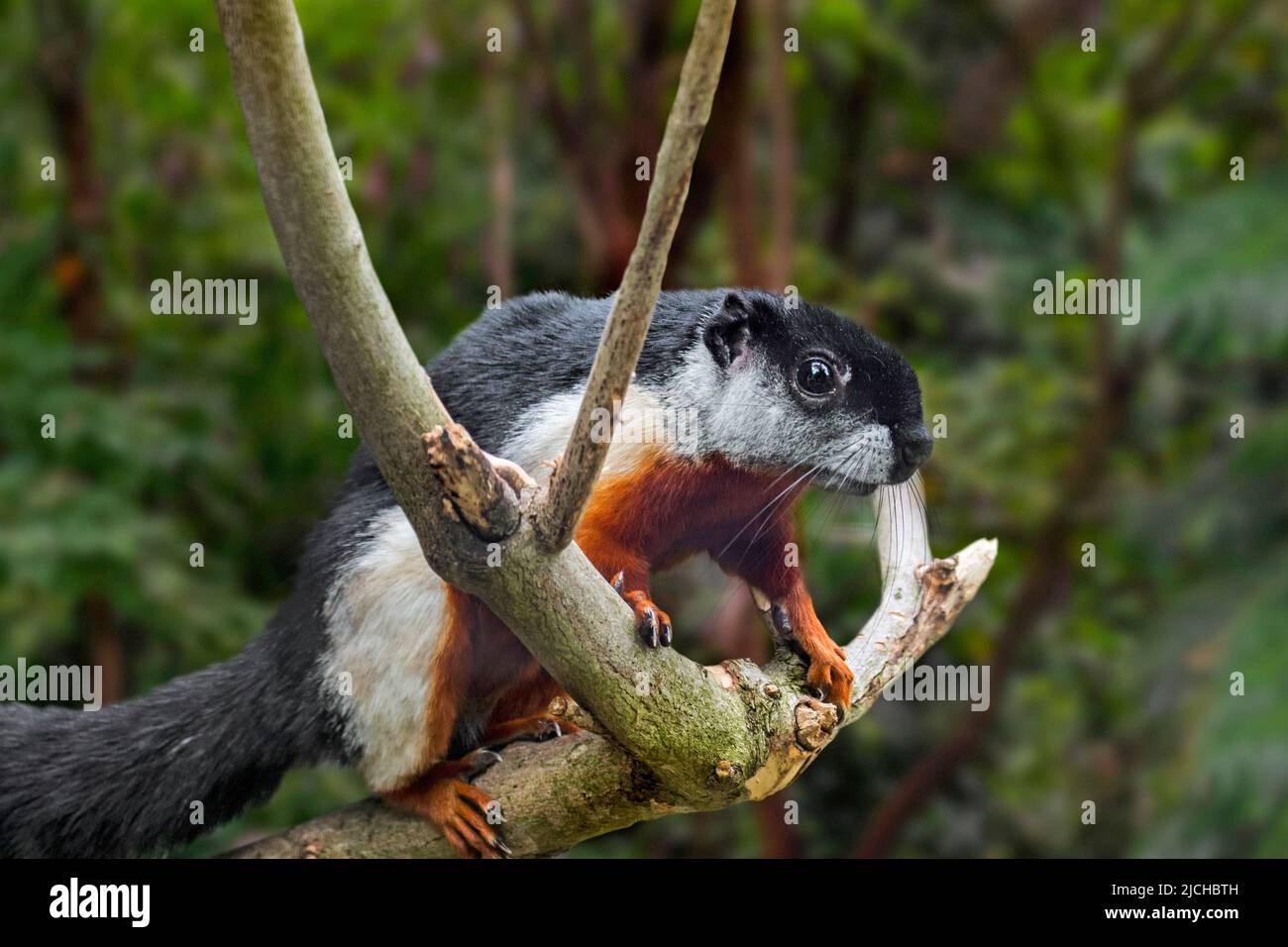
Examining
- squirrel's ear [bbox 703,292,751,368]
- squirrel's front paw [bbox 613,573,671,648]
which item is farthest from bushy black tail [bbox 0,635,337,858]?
squirrel's ear [bbox 703,292,751,368]

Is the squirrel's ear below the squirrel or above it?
above

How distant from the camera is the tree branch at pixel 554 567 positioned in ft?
6.05

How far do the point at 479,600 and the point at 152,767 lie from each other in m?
0.85

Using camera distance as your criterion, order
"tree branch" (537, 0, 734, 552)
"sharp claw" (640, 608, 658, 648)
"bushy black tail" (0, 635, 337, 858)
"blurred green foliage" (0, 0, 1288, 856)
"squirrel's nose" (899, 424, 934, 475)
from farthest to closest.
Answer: "blurred green foliage" (0, 0, 1288, 856)
"bushy black tail" (0, 635, 337, 858)
"squirrel's nose" (899, 424, 934, 475)
"sharp claw" (640, 608, 658, 648)
"tree branch" (537, 0, 734, 552)

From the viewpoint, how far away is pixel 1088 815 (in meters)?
4.97

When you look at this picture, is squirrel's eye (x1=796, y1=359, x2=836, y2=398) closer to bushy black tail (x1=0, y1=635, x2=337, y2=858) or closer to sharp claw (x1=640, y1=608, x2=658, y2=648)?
sharp claw (x1=640, y1=608, x2=658, y2=648)

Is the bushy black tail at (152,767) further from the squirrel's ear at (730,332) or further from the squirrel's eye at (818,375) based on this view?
the squirrel's eye at (818,375)

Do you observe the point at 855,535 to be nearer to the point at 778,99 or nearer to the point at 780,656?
the point at 780,656

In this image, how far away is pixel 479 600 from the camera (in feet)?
8.35

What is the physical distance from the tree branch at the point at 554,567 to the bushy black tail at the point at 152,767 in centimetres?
19

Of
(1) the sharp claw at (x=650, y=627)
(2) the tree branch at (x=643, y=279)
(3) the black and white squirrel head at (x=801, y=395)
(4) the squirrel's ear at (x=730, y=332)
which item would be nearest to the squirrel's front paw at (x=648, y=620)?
(1) the sharp claw at (x=650, y=627)

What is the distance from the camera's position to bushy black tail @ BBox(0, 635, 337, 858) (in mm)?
2779

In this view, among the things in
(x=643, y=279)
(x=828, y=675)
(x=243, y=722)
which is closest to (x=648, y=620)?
(x=828, y=675)
